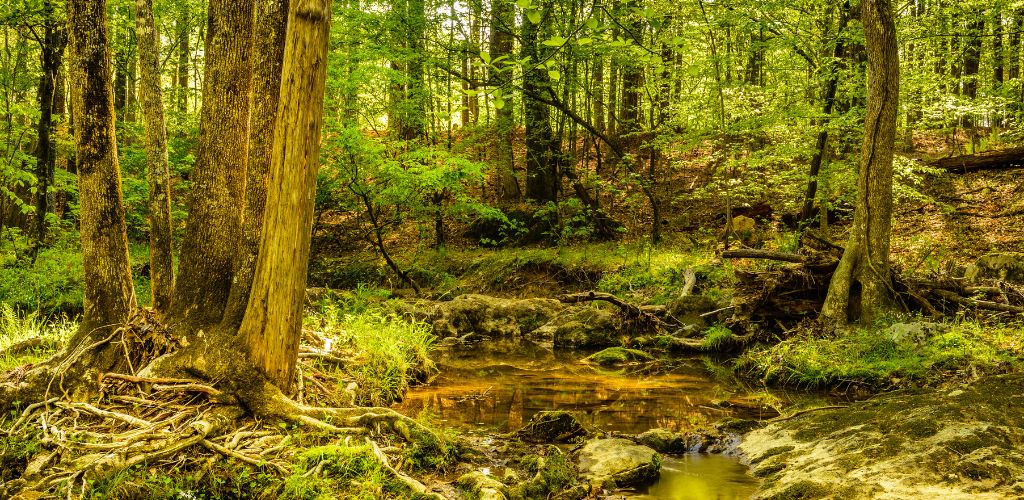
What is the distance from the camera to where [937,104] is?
33.1 ft

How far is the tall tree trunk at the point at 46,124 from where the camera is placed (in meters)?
12.9

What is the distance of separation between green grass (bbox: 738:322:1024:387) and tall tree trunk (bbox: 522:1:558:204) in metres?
8.68

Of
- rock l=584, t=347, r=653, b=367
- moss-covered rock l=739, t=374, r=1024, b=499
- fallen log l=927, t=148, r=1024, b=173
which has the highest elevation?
fallen log l=927, t=148, r=1024, b=173

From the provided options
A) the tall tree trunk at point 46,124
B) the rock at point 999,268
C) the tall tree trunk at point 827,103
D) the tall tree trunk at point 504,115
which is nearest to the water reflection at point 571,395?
the rock at point 999,268

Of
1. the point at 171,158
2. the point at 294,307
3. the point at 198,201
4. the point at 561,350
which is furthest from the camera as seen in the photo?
the point at 171,158

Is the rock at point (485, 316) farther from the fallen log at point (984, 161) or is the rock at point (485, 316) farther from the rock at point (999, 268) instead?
the fallen log at point (984, 161)

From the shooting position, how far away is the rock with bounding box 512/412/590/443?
5.19m

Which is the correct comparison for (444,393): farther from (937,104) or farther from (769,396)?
(937,104)

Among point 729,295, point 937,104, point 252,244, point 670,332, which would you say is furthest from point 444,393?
point 937,104

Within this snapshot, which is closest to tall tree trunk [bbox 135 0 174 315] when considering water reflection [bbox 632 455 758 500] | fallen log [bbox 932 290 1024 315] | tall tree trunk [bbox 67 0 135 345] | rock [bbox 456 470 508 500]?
tall tree trunk [bbox 67 0 135 345]

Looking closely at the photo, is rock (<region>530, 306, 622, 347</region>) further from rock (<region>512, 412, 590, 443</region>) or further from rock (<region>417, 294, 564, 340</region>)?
rock (<region>512, 412, 590, 443</region>)

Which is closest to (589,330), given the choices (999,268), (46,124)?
(999,268)

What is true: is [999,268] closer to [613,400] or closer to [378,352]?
[613,400]

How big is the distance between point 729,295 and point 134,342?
8.52 metres
